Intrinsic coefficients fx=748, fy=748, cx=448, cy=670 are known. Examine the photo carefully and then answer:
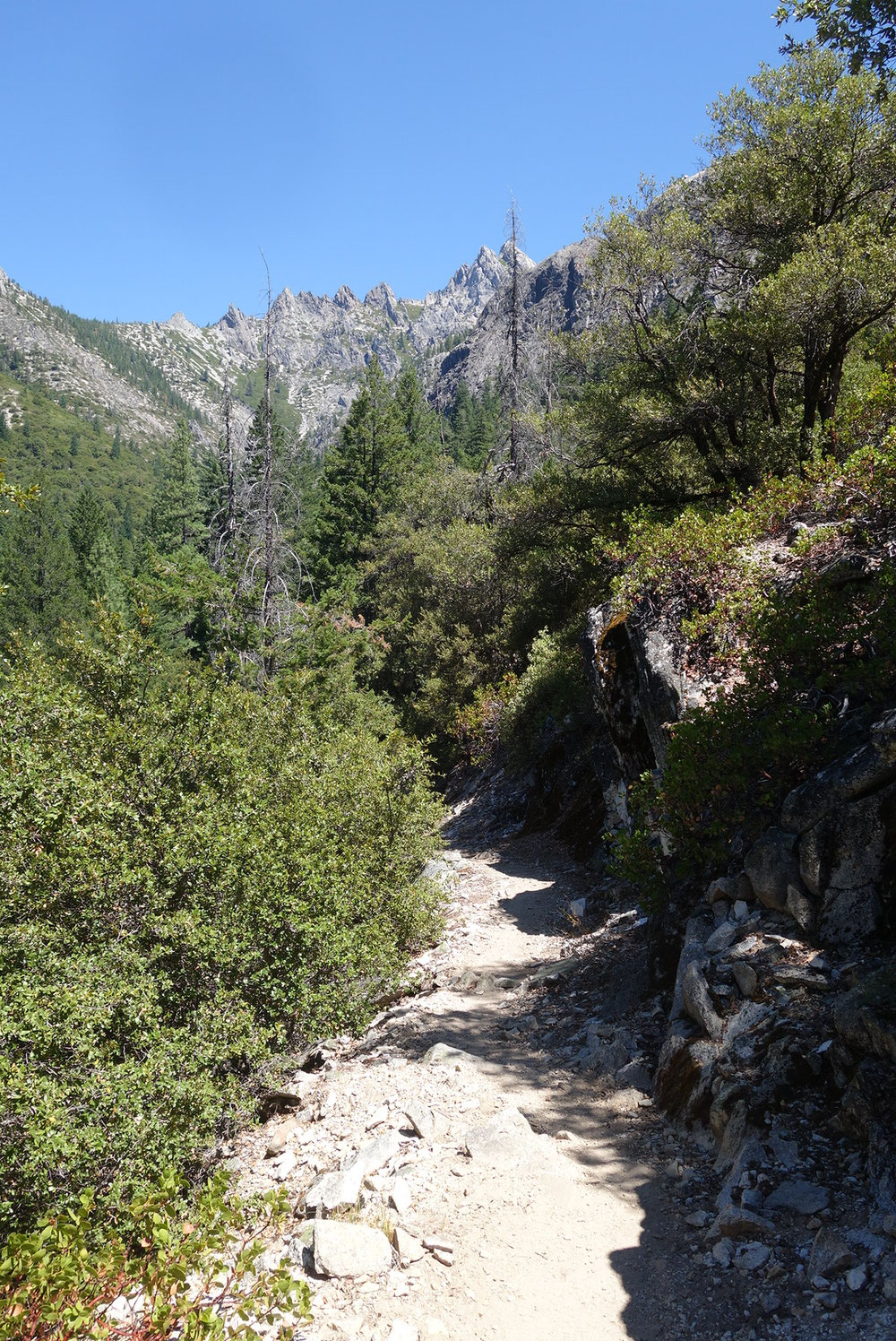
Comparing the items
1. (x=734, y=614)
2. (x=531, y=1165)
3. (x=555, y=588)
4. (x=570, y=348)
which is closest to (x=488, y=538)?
(x=555, y=588)

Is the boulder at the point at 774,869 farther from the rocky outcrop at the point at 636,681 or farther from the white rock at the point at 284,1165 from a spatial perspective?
the white rock at the point at 284,1165

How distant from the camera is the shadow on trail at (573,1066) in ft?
11.8

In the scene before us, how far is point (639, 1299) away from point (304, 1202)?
198cm

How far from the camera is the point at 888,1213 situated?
10.1 ft

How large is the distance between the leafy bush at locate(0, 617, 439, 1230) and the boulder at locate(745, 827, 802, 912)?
133 inches

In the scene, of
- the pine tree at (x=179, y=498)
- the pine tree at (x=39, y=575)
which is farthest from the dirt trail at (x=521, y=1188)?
the pine tree at (x=179, y=498)

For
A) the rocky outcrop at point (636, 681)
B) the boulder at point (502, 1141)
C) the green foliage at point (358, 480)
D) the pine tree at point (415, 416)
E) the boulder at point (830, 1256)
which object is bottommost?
the boulder at point (502, 1141)

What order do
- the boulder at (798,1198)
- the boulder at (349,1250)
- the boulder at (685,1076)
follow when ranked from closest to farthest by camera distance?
the boulder at (798,1198) < the boulder at (349,1250) < the boulder at (685,1076)

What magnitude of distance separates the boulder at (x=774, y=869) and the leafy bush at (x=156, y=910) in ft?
11.1

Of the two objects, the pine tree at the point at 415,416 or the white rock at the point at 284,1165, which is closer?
the white rock at the point at 284,1165

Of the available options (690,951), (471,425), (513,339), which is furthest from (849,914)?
(471,425)

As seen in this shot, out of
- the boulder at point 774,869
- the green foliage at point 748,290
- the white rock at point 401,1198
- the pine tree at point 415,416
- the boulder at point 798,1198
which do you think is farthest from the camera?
the pine tree at point 415,416

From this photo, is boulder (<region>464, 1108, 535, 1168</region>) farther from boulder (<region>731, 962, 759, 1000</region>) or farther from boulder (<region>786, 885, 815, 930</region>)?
boulder (<region>786, 885, 815, 930</region>)

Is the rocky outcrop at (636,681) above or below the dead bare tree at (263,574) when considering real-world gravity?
below
